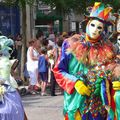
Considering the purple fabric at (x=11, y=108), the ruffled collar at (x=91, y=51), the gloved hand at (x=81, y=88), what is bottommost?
the purple fabric at (x=11, y=108)

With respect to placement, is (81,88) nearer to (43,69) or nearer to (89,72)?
(89,72)

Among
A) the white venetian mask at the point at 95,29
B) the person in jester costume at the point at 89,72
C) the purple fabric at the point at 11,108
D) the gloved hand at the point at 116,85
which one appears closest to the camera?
the gloved hand at the point at 116,85

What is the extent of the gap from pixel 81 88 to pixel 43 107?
510 centimetres

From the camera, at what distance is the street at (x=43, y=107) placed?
8672mm

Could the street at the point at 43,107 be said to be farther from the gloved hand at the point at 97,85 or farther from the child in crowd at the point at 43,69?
the gloved hand at the point at 97,85

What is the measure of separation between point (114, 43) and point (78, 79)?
721 millimetres

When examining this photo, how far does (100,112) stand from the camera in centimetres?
493

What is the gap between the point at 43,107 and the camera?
9.80 meters

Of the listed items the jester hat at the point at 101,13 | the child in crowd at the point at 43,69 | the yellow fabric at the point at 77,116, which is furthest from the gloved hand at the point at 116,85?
the child in crowd at the point at 43,69

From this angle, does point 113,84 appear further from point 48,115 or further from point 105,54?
point 48,115

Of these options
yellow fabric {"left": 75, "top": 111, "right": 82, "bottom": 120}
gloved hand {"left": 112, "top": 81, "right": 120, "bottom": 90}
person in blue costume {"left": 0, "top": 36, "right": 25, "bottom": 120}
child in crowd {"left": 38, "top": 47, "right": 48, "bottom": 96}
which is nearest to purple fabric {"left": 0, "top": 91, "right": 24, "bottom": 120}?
person in blue costume {"left": 0, "top": 36, "right": 25, "bottom": 120}

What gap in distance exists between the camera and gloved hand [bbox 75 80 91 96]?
4781 millimetres

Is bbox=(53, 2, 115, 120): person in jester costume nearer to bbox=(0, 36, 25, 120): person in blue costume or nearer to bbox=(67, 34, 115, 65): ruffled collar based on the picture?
bbox=(67, 34, 115, 65): ruffled collar

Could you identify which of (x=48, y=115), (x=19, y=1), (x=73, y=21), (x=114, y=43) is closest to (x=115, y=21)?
(x=114, y=43)
